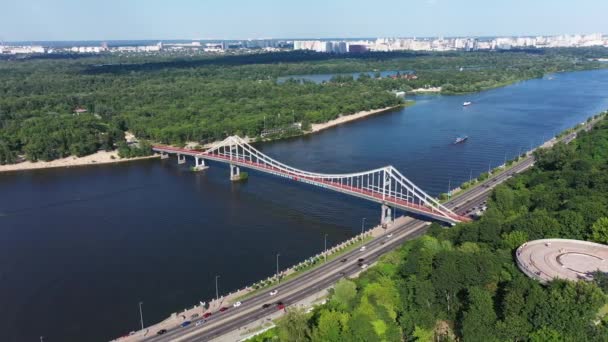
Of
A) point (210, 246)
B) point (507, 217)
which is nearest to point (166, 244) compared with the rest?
point (210, 246)

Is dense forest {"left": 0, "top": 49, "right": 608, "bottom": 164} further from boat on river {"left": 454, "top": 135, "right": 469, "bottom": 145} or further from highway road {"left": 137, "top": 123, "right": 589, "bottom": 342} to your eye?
highway road {"left": 137, "top": 123, "right": 589, "bottom": 342}

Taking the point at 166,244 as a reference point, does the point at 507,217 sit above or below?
above

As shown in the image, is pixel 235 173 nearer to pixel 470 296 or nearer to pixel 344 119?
pixel 344 119

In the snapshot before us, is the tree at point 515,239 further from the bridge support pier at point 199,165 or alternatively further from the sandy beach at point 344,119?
the sandy beach at point 344,119

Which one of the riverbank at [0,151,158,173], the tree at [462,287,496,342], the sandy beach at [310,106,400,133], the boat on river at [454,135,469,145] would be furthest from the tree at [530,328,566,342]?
the sandy beach at [310,106,400,133]

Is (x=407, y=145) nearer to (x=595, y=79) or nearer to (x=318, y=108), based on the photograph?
(x=318, y=108)

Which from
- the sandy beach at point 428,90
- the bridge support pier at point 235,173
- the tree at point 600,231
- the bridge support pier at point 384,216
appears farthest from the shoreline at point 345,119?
the tree at point 600,231

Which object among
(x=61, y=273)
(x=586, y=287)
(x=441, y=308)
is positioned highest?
(x=586, y=287)
